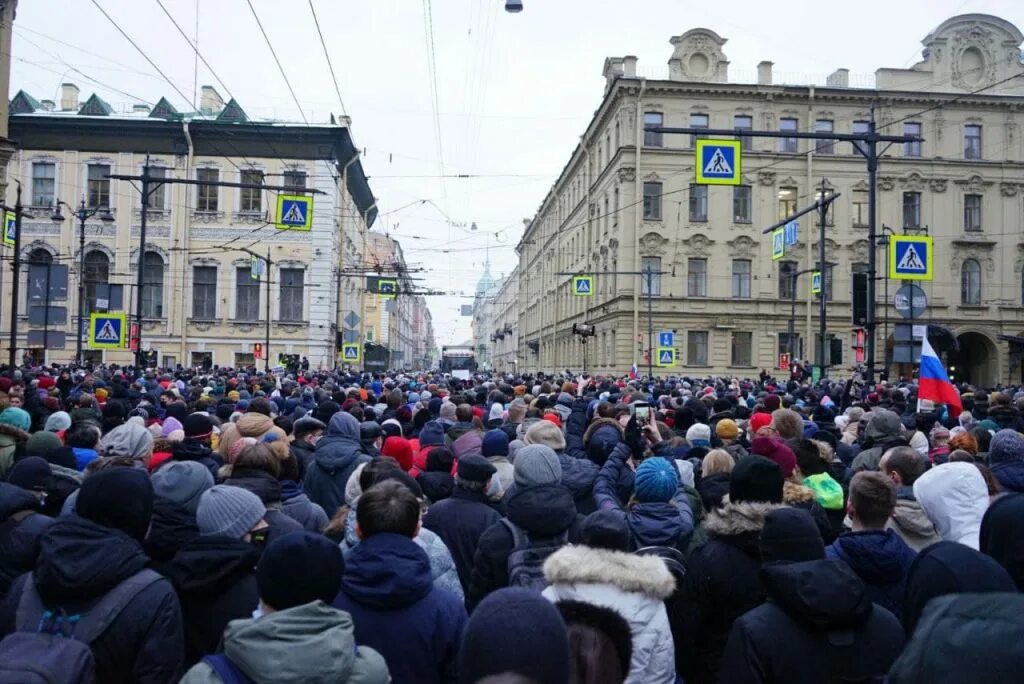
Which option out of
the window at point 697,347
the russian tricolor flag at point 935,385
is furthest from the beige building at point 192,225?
the russian tricolor flag at point 935,385

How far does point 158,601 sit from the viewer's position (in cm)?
312

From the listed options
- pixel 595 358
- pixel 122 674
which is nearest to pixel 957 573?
pixel 122 674

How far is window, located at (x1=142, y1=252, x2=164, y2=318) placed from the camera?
4369 centimetres

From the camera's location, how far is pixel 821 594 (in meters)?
2.89

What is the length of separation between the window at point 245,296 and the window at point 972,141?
39979mm

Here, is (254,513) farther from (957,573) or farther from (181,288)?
(181,288)

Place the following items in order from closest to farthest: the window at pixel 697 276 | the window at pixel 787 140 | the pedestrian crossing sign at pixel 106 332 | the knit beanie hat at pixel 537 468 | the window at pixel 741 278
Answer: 1. the knit beanie hat at pixel 537 468
2. the pedestrian crossing sign at pixel 106 332
3. the window at pixel 787 140
4. the window at pixel 697 276
5. the window at pixel 741 278

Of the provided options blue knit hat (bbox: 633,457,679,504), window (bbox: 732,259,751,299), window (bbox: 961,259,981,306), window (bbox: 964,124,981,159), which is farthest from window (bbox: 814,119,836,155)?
blue knit hat (bbox: 633,457,679,504)

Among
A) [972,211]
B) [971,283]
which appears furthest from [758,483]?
[972,211]

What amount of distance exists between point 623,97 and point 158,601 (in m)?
44.2

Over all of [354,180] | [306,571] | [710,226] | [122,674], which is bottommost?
[122,674]

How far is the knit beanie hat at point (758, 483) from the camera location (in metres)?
4.14

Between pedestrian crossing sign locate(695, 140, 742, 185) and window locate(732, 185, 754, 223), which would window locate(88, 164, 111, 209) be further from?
pedestrian crossing sign locate(695, 140, 742, 185)

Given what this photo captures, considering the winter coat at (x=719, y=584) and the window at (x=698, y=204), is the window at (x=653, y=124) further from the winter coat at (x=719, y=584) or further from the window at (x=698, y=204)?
the winter coat at (x=719, y=584)
